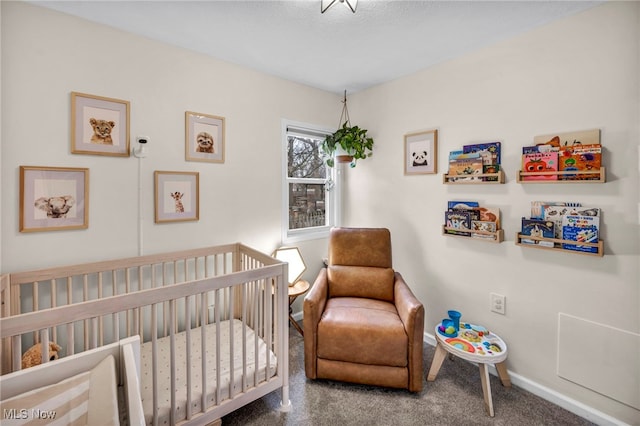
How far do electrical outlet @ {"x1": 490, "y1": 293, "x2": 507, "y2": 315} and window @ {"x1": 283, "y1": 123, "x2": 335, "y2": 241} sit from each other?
1.64 meters

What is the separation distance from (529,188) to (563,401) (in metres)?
1.35

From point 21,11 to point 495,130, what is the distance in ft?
9.98

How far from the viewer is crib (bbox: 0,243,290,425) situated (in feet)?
4.15

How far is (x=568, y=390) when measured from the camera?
1.77m

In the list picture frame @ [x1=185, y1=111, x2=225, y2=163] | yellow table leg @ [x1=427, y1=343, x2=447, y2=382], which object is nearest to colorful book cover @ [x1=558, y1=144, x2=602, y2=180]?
yellow table leg @ [x1=427, y1=343, x2=447, y2=382]

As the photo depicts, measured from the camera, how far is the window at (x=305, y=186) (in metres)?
2.85

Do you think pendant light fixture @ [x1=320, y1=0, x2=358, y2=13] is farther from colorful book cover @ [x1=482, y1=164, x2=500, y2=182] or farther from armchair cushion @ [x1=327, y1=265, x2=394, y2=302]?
armchair cushion @ [x1=327, y1=265, x2=394, y2=302]

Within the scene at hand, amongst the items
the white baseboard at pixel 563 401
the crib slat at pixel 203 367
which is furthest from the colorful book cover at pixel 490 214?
the crib slat at pixel 203 367

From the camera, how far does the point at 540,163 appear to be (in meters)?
1.82

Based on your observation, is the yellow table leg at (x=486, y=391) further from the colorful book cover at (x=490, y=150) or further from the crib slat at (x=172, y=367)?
the crib slat at (x=172, y=367)

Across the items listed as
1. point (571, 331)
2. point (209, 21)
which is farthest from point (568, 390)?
point (209, 21)

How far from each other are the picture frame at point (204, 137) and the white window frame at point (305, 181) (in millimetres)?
611

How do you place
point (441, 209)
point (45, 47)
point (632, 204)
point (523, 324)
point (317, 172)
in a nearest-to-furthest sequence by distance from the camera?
point (632, 204) < point (45, 47) < point (523, 324) < point (441, 209) < point (317, 172)

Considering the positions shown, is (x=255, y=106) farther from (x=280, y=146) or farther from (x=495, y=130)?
(x=495, y=130)
